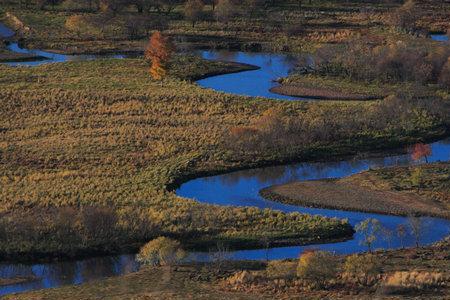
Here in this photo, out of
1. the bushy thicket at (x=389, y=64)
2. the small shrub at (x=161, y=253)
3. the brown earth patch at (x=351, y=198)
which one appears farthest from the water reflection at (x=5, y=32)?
the small shrub at (x=161, y=253)

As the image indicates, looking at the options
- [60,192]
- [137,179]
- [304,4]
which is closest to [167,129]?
[137,179]

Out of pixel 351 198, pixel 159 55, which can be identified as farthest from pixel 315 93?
pixel 351 198

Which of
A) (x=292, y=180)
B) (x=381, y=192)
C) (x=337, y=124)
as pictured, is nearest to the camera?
(x=381, y=192)

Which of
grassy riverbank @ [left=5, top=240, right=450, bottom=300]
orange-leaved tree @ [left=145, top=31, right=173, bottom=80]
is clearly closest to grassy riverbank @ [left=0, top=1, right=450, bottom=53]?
orange-leaved tree @ [left=145, top=31, right=173, bottom=80]

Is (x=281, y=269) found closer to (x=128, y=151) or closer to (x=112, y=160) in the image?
(x=112, y=160)

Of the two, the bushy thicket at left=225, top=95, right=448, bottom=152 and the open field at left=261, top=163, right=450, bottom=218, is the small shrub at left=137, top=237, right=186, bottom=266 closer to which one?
the open field at left=261, top=163, right=450, bottom=218

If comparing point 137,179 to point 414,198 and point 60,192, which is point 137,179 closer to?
point 60,192

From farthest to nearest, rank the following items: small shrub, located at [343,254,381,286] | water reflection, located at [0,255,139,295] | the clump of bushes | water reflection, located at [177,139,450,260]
Result: water reflection, located at [177,139,450,260] < water reflection, located at [0,255,139,295] < small shrub, located at [343,254,381,286] < the clump of bushes
